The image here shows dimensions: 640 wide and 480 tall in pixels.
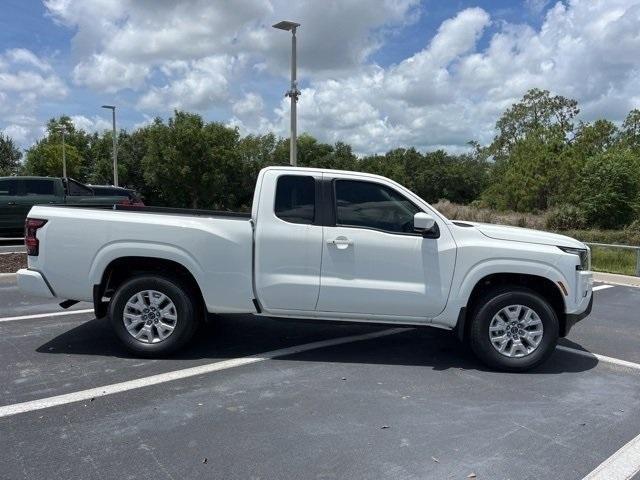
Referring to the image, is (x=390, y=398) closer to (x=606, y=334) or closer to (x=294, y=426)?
(x=294, y=426)

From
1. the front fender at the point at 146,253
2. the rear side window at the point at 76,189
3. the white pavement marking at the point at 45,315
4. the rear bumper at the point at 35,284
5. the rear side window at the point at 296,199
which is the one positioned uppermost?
the rear side window at the point at 76,189

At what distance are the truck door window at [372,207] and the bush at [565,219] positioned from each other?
3257cm

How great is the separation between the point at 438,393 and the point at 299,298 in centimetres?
152

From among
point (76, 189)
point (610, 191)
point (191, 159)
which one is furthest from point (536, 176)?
point (76, 189)

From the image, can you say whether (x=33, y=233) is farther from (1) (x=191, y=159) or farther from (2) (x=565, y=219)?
(2) (x=565, y=219)

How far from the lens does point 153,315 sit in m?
5.34

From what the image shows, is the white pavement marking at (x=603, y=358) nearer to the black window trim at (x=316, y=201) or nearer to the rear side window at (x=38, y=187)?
the black window trim at (x=316, y=201)

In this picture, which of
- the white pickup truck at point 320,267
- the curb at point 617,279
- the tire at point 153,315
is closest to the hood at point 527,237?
the white pickup truck at point 320,267

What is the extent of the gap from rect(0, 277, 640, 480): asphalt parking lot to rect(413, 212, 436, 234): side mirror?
1363mm

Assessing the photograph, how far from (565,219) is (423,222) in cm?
3400

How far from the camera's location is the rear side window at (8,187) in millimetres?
14109

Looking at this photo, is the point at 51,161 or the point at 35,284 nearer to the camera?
the point at 35,284

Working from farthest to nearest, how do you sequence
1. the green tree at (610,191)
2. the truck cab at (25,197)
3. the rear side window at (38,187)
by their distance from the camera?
1. the green tree at (610,191)
2. the rear side window at (38,187)
3. the truck cab at (25,197)

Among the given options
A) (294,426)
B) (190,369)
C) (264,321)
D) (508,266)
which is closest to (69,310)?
(264,321)
